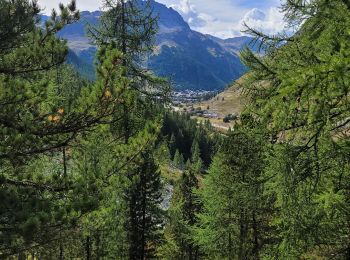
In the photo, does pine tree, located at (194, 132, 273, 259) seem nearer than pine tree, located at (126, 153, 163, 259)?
Yes

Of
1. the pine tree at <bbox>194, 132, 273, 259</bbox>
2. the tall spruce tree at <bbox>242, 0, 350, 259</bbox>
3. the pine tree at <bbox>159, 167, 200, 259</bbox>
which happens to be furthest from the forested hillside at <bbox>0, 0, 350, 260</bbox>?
the pine tree at <bbox>159, 167, 200, 259</bbox>

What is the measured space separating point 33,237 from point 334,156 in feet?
19.5

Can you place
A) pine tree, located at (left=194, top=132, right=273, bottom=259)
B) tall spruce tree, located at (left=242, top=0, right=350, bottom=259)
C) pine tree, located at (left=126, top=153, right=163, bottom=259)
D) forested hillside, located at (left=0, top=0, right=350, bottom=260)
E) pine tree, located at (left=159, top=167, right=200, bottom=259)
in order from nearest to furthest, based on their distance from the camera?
1. tall spruce tree, located at (left=242, top=0, right=350, bottom=259)
2. forested hillside, located at (left=0, top=0, right=350, bottom=260)
3. pine tree, located at (left=194, top=132, right=273, bottom=259)
4. pine tree, located at (left=126, top=153, right=163, bottom=259)
5. pine tree, located at (left=159, top=167, right=200, bottom=259)

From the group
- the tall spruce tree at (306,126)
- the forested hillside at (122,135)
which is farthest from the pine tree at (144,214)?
the tall spruce tree at (306,126)

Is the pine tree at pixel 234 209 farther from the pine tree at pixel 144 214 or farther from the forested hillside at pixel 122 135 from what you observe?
the forested hillside at pixel 122 135

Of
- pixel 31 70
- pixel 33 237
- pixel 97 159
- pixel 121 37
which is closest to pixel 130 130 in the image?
pixel 97 159

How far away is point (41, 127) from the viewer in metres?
8.22

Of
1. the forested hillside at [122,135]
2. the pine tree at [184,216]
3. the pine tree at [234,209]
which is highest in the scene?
the forested hillside at [122,135]

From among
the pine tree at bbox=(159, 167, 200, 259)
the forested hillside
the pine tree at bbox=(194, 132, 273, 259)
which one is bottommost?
the pine tree at bbox=(159, 167, 200, 259)

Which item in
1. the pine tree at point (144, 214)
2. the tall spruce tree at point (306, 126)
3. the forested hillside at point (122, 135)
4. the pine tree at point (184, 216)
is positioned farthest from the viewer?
the pine tree at point (184, 216)

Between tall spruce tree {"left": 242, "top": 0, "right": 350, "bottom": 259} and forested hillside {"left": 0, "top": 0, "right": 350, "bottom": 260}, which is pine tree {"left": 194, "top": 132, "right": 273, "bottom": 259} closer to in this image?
forested hillside {"left": 0, "top": 0, "right": 350, "bottom": 260}

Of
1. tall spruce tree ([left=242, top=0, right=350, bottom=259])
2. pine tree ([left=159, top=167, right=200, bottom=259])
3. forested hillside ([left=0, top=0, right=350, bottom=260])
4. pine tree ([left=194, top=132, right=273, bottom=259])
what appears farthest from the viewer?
A: pine tree ([left=159, top=167, right=200, bottom=259])

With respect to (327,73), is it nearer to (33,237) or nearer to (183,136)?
(33,237)

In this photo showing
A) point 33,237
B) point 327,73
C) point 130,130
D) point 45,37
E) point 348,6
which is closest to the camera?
point 327,73
